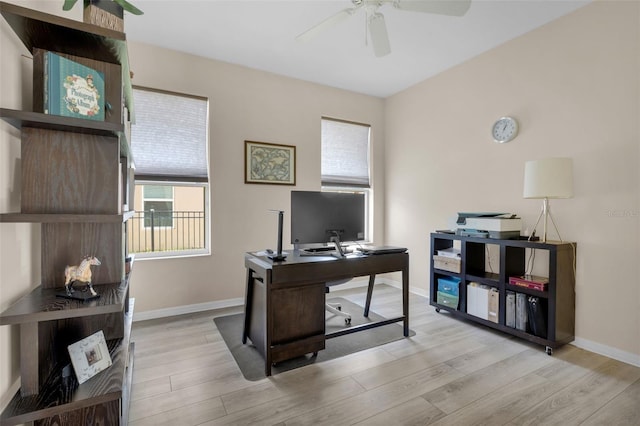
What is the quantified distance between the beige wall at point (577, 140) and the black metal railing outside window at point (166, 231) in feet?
9.70

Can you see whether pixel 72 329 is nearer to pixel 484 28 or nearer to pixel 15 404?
pixel 15 404

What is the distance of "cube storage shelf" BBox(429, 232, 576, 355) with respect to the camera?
2439mm

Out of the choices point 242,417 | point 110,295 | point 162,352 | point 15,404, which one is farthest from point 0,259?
point 162,352

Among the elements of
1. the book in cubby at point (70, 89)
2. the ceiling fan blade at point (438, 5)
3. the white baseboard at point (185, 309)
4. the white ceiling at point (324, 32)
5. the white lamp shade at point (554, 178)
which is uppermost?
the white ceiling at point (324, 32)

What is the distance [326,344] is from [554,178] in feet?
7.55

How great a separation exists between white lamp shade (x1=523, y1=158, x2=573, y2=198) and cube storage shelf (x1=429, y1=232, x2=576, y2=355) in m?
0.41

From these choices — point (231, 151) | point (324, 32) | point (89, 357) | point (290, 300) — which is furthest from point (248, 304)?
point (324, 32)

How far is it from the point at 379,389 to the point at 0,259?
6.54 ft

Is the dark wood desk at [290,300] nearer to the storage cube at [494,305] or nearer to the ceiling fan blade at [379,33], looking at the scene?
the storage cube at [494,305]

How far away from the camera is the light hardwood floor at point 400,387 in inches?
67.6

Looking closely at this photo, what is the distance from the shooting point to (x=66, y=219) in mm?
1102

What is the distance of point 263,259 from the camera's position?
7.70ft

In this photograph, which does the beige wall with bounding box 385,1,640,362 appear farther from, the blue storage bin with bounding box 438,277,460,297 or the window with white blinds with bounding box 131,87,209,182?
the window with white blinds with bounding box 131,87,209,182

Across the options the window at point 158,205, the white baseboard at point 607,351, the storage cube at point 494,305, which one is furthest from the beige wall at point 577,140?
the window at point 158,205
